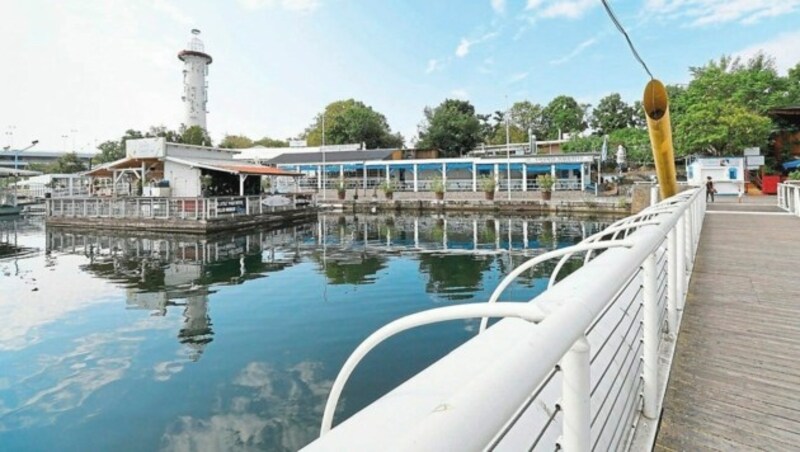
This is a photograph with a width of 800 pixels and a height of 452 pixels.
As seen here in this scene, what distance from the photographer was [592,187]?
98.8 ft

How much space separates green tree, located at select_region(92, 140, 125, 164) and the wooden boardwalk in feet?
174

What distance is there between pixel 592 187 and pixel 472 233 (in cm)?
1572

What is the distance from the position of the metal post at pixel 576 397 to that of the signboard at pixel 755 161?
1189 inches

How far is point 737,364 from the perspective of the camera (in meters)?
2.45

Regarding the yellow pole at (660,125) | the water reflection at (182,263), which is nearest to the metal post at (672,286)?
the yellow pole at (660,125)

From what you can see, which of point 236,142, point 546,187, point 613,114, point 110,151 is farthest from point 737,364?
point 236,142

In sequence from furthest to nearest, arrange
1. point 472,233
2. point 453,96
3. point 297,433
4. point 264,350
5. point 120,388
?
point 453,96 < point 472,233 < point 264,350 < point 120,388 < point 297,433

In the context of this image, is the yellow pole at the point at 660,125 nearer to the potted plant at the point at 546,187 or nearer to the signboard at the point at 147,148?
the potted plant at the point at 546,187

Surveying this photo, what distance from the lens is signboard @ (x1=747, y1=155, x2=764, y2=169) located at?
24703mm

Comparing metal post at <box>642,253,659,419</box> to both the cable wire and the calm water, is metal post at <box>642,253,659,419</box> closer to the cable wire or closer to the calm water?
the cable wire

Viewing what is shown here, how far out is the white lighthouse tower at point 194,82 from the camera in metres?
56.4

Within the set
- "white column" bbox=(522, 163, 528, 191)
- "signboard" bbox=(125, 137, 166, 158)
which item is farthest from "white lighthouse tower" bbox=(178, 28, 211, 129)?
"white column" bbox=(522, 163, 528, 191)

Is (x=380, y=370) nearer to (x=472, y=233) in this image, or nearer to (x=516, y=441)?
(x=516, y=441)

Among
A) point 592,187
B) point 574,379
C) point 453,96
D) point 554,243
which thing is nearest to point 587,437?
point 574,379
